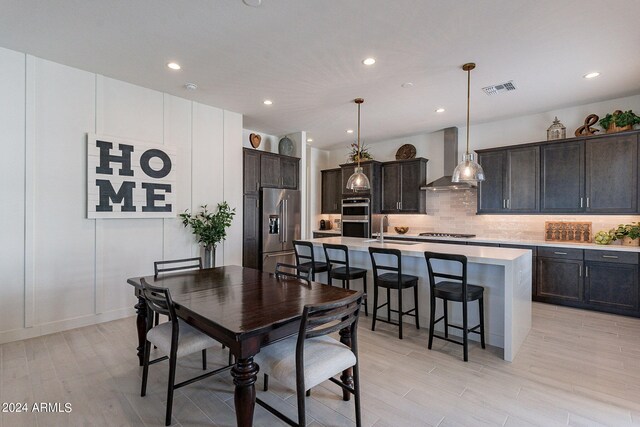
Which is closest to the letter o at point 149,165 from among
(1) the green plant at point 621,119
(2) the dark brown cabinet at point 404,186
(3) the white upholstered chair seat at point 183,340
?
(3) the white upholstered chair seat at point 183,340

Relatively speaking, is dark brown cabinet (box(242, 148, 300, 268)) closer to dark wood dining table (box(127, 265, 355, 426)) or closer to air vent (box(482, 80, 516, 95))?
dark wood dining table (box(127, 265, 355, 426))

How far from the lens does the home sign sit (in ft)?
12.1

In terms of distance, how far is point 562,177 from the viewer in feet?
15.3

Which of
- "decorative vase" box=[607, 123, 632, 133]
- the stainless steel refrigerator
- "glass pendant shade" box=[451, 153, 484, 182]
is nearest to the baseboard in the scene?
the stainless steel refrigerator

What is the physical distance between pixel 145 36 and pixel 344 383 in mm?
3450

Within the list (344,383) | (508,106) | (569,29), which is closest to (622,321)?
(508,106)

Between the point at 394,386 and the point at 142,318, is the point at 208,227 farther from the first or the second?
the point at 394,386

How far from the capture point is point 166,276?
2.88 m

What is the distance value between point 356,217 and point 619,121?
14.3 ft

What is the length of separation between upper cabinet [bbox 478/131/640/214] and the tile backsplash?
360 mm

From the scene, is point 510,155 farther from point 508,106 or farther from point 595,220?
point 595,220

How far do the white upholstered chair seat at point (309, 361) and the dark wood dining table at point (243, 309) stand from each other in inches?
6.1

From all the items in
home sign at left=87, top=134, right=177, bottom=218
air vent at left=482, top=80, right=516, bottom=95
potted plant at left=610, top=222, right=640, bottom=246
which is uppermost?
air vent at left=482, top=80, right=516, bottom=95

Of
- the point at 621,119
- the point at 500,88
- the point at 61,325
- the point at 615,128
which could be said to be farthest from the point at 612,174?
the point at 61,325
